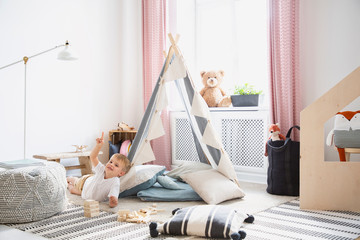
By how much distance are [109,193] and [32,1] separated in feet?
7.14

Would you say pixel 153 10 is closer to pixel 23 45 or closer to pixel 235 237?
pixel 23 45

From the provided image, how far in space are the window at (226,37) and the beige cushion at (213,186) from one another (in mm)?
1413

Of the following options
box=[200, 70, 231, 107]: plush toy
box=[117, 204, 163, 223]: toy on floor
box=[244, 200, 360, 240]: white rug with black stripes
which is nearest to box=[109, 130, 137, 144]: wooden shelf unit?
box=[200, 70, 231, 107]: plush toy

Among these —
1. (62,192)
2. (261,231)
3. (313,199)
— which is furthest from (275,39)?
(62,192)

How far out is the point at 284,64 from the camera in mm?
3387

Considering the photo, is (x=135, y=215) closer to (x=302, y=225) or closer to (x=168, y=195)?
(x=168, y=195)

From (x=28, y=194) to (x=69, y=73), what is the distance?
200 centimetres

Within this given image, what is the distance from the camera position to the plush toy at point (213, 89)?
13.2 ft

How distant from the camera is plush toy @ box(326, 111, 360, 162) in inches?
108

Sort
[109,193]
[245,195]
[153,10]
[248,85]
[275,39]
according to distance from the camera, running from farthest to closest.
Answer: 1. [153,10]
2. [248,85]
3. [275,39]
4. [245,195]
5. [109,193]

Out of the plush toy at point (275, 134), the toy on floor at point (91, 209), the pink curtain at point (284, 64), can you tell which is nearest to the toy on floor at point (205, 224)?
the toy on floor at point (91, 209)

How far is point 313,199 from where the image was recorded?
8.32 ft

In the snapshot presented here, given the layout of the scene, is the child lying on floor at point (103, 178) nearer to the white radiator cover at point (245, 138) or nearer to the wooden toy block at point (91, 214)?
the wooden toy block at point (91, 214)

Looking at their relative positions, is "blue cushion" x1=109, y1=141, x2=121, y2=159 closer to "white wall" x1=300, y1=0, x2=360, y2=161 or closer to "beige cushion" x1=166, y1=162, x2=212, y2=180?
"beige cushion" x1=166, y1=162, x2=212, y2=180
